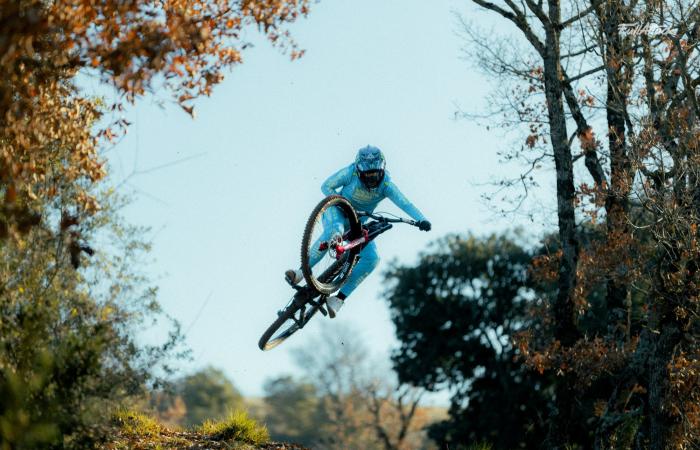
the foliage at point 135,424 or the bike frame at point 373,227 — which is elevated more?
the bike frame at point 373,227

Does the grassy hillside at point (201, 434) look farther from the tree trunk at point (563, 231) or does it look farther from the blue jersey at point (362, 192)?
the tree trunk at point (563, 231)

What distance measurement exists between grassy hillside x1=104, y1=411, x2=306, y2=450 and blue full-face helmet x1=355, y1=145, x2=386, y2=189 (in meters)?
3.37

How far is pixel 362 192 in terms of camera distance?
41.4 ft

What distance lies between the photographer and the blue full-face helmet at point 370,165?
12.4 metres

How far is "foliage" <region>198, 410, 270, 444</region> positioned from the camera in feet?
41.0

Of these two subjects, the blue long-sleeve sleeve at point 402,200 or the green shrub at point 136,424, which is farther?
the blue long-sleeve sleeve at point 402,200

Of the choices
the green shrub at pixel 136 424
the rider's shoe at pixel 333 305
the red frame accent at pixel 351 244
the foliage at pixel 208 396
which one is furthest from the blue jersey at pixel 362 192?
the foliage at pixel 208 396

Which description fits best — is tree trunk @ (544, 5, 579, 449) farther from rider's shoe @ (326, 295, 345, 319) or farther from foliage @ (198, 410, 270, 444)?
foliage @ (198, 410, 270, 444)

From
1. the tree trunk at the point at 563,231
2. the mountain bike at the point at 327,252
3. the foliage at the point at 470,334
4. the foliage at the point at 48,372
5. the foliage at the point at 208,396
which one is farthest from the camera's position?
the foliage at the point at 208,396

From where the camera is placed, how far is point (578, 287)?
18.1m

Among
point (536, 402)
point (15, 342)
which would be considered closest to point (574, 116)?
point (15, 342)

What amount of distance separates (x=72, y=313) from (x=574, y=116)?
12.5 meters

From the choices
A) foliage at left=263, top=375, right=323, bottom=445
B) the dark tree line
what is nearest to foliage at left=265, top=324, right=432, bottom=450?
foliage at left=263, top=375, right=323, bottom=445

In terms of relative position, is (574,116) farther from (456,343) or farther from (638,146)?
(456,343)
